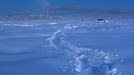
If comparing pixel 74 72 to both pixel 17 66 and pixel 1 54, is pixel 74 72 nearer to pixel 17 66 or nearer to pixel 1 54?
pixel 17 66

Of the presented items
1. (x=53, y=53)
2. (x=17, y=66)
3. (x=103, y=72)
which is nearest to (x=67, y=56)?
(x=53, y=53)

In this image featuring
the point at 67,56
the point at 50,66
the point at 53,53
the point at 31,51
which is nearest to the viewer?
the point at 50,66

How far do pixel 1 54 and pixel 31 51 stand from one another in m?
0.88

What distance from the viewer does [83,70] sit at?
20.8ft

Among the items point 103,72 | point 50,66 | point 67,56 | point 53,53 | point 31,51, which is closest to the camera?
Answer: point 103,72

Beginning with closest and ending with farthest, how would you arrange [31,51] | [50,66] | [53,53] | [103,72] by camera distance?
1. [103,72]
2. [50,66]
3. [53,53]
4. [31,51]

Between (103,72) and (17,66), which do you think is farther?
(17,66)

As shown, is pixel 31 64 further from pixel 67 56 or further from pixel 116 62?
pixel 116 62

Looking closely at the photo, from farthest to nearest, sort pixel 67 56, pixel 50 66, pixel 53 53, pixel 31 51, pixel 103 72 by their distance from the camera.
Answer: pixel 31 51, pixel 53 53, pixel 67 56, pixel 50 66, pixel 103 72

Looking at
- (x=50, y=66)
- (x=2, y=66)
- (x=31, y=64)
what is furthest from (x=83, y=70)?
(x=2, y=66)

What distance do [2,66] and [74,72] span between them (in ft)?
6.56

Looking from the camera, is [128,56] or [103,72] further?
[128,56]

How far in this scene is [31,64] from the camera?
24.1 ft

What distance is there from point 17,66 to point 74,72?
166cm
